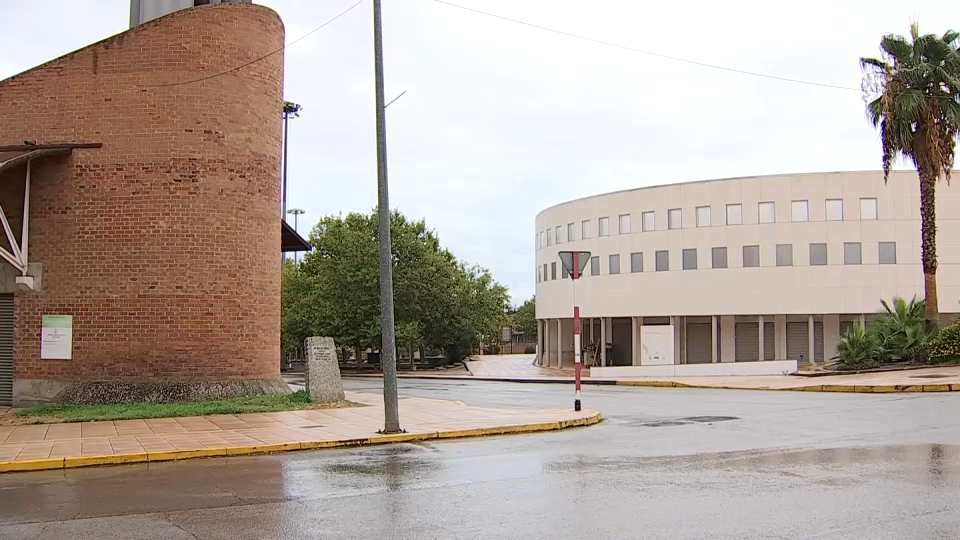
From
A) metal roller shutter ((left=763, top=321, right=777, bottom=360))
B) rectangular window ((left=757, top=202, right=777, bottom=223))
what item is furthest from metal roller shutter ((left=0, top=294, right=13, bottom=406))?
metal roller shutter ((left=763, top=321, right=777, bottom=360))

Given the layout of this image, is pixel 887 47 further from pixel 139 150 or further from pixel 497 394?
pixel 139 150

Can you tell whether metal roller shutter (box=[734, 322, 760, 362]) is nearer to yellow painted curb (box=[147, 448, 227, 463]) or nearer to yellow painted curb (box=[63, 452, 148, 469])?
yellow painted curb (box=[147, 448, 227, 463])

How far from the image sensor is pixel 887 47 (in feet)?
95.9

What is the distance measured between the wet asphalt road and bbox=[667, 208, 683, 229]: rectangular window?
3106 centimetres

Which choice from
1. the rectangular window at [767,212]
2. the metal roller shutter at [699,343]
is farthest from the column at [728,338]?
the rectangular window at [767,212]

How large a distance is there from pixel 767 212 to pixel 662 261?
5889 mm

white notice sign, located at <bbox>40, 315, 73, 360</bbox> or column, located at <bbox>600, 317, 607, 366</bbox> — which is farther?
column, located at <bbox>600, 317, 607, 366</bbox>

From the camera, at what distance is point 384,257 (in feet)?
45.7

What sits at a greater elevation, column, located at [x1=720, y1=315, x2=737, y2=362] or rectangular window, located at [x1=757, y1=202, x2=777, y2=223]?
rectangular window, located at [x1=757, y1=202, x2=777, y2=223]

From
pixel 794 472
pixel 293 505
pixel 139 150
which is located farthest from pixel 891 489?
pixel 139 150

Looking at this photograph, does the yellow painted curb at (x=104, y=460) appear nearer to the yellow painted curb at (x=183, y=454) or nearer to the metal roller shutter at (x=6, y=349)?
the yellow painted curb at (x=183, y=454)

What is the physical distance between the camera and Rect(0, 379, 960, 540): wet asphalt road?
282 inches

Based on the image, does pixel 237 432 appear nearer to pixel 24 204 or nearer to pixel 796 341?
pixel 24 204

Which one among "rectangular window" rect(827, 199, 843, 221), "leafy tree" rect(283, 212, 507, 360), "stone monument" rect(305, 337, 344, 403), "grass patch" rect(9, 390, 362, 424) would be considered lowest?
"grass patch" rect(9, 390, 362, 424)
